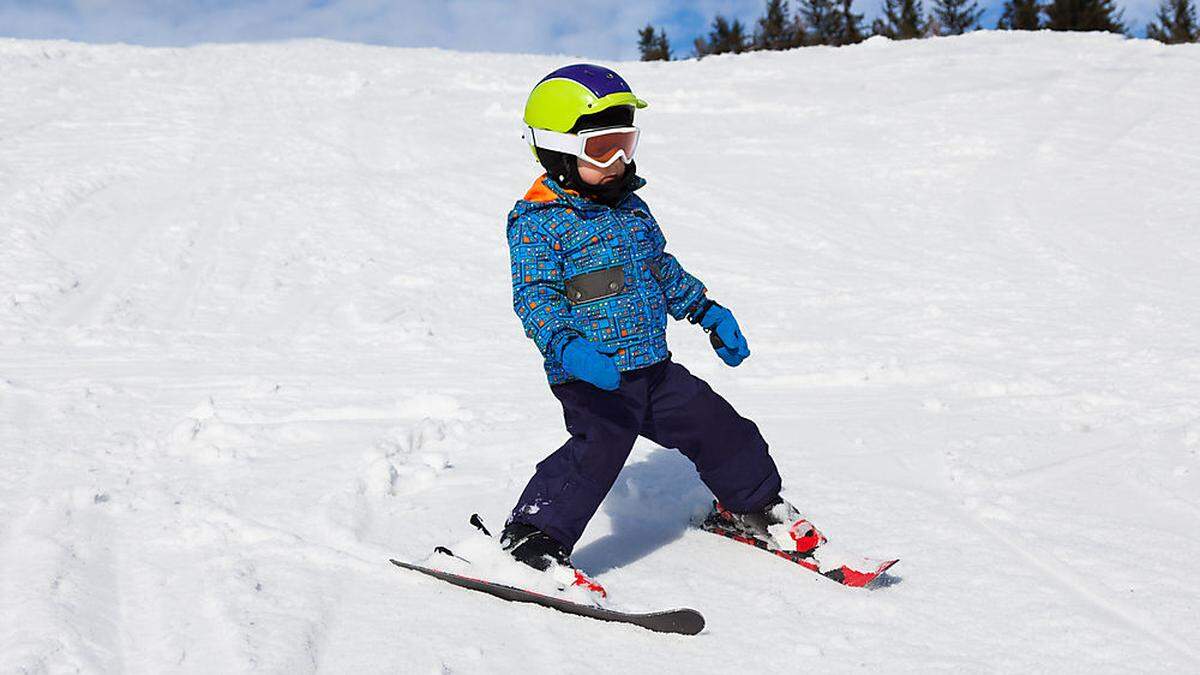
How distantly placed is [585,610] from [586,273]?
99 cm

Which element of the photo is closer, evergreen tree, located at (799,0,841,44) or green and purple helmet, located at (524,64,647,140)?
green and purple helmet, located at (524,64,647,140)

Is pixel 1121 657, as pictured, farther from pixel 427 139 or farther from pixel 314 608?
pixel 427 139

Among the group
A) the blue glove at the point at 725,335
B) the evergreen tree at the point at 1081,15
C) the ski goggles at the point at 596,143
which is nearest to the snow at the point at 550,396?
the blue glove at the point at 725,335

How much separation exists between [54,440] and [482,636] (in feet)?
7.73

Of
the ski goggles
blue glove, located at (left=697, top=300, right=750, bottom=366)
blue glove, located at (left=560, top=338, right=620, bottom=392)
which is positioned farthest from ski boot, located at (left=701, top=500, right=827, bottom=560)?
the ski goggles

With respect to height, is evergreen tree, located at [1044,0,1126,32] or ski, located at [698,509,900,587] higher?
evergreen tree, located at [1044,0,1126,32]

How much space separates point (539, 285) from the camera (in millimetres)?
2834

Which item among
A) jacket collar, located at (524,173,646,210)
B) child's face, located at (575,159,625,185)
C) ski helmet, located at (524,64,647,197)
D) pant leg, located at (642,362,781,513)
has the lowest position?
pant leg, located at (642,362,781,513)

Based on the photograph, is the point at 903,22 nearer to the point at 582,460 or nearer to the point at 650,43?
the point at 650,43

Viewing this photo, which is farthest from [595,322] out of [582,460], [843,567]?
[843,567]

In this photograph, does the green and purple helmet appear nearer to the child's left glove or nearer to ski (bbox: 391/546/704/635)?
the child's left glove

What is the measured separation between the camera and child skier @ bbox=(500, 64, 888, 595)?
2.85 meters

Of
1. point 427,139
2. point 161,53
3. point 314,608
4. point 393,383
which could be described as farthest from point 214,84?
point 314,608

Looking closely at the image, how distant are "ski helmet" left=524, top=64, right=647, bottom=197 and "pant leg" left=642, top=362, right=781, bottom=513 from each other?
672mm
